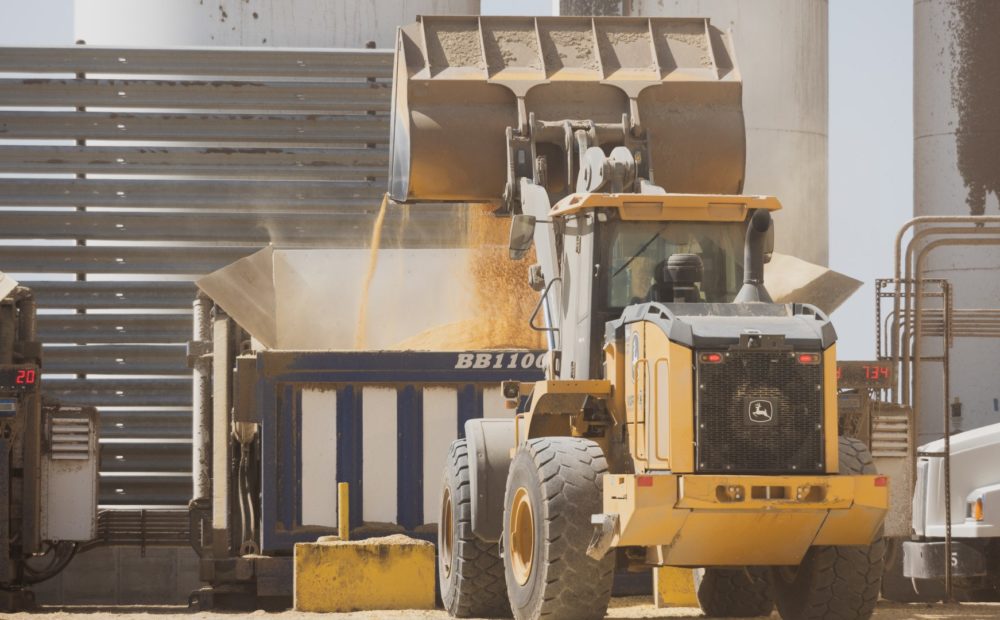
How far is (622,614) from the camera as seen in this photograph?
11664mm

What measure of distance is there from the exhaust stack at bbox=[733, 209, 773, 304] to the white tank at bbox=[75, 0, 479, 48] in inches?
409

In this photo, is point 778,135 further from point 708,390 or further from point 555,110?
point 708,390

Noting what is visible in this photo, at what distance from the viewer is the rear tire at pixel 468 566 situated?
35.3 feet

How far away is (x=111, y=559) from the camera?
632 inches

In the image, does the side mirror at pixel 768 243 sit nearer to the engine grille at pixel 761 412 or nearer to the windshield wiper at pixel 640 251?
the windshield wiper at pixel 640 251

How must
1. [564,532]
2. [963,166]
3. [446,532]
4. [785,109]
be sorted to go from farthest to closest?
[963,166] → [785,109] → [446,532] → [564,532]

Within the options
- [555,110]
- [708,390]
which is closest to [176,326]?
[555,110]

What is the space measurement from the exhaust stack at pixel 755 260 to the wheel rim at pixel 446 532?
259cm

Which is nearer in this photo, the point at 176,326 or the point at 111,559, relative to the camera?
the point at 111,559

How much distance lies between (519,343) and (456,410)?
4.98 ft

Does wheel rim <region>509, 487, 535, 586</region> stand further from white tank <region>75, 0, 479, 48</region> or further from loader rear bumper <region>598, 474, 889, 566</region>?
white tank <region>75, 0, 479, 48</region>

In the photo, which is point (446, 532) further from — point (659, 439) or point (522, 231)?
point (659, 439)

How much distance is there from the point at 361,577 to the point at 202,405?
2.90m

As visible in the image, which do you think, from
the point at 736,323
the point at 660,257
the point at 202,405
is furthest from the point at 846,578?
the point at 202,405
